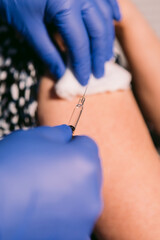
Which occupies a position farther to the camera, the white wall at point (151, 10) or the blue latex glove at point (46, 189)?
the white wall at point (151, 10)

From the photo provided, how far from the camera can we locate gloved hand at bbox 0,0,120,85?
74 cm

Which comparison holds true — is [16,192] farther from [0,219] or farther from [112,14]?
[112,14]

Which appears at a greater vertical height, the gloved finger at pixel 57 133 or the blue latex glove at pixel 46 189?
the gloved finger at pixel 57 133

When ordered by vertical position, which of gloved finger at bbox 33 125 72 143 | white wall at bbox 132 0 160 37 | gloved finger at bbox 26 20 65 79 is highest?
white wall at bbox 132 0 160 37

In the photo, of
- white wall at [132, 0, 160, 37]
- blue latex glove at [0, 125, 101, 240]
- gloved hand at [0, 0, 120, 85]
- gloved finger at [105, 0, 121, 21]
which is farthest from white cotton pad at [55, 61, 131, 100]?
white wall at [132, 0, 160, 37]

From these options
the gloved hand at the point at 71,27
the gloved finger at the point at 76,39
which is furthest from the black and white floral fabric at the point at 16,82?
the gloved finger at the point at 76,39

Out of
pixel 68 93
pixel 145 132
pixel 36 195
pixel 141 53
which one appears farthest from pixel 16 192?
pixel 141 53

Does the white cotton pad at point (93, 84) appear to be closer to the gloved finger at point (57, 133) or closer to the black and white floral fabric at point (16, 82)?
the black and white floral fabric at point (16, 82)

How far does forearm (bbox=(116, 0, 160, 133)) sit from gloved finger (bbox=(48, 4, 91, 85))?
0.19 metres

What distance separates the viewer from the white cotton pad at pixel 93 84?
0.80 m

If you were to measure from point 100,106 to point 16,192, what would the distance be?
0.43 metres

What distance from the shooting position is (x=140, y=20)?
88 cm

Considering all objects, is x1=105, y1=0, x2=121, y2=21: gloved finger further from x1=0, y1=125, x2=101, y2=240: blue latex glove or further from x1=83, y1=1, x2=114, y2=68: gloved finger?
Result: x1=0, y1=125, x2=101, y2=240: blue latex glove

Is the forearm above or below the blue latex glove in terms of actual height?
above
